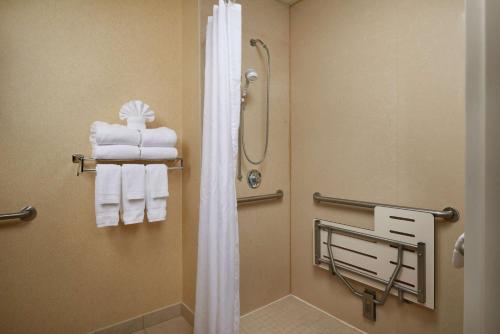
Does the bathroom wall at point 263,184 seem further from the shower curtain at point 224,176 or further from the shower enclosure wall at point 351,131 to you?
the shower curtain at point 224,176

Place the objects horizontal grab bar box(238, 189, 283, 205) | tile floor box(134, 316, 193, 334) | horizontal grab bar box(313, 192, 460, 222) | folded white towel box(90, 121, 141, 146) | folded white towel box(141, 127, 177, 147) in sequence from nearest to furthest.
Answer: horizontal grab bar box(313, 192, 460, 222)
folded white towel box(90, 121, 141, 146)
folded white towel box(141, 127, 177, 147)
tile floor box(134, 316, 193, 334)
horizontal grab bar box(238, 189, 283, 205)

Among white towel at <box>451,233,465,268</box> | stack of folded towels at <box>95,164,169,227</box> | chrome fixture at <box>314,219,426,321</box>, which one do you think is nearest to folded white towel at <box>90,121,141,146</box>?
stack of folded towels at <box>95,164,169,227</box>

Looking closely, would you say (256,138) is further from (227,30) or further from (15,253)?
(15,253)

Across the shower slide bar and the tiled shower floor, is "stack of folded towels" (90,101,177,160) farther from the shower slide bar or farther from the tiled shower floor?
the tiled shower floor

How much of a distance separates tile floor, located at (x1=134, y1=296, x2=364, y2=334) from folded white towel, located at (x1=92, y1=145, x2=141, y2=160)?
3.74ft

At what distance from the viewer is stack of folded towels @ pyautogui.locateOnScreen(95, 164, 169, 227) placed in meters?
1.39

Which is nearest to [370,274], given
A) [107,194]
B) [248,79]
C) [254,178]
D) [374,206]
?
[374,206]

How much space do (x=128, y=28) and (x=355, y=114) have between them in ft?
4.98

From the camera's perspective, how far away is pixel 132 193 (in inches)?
57.9

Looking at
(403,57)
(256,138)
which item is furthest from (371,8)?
(256,138)

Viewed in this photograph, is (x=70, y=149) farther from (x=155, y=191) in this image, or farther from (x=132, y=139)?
(x=155, y=191)

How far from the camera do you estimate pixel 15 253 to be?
1.33 meters

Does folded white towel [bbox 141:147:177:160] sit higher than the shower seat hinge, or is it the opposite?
folded white towel [bbox 141:147:177:160]

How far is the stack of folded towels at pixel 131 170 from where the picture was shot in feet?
4.56
